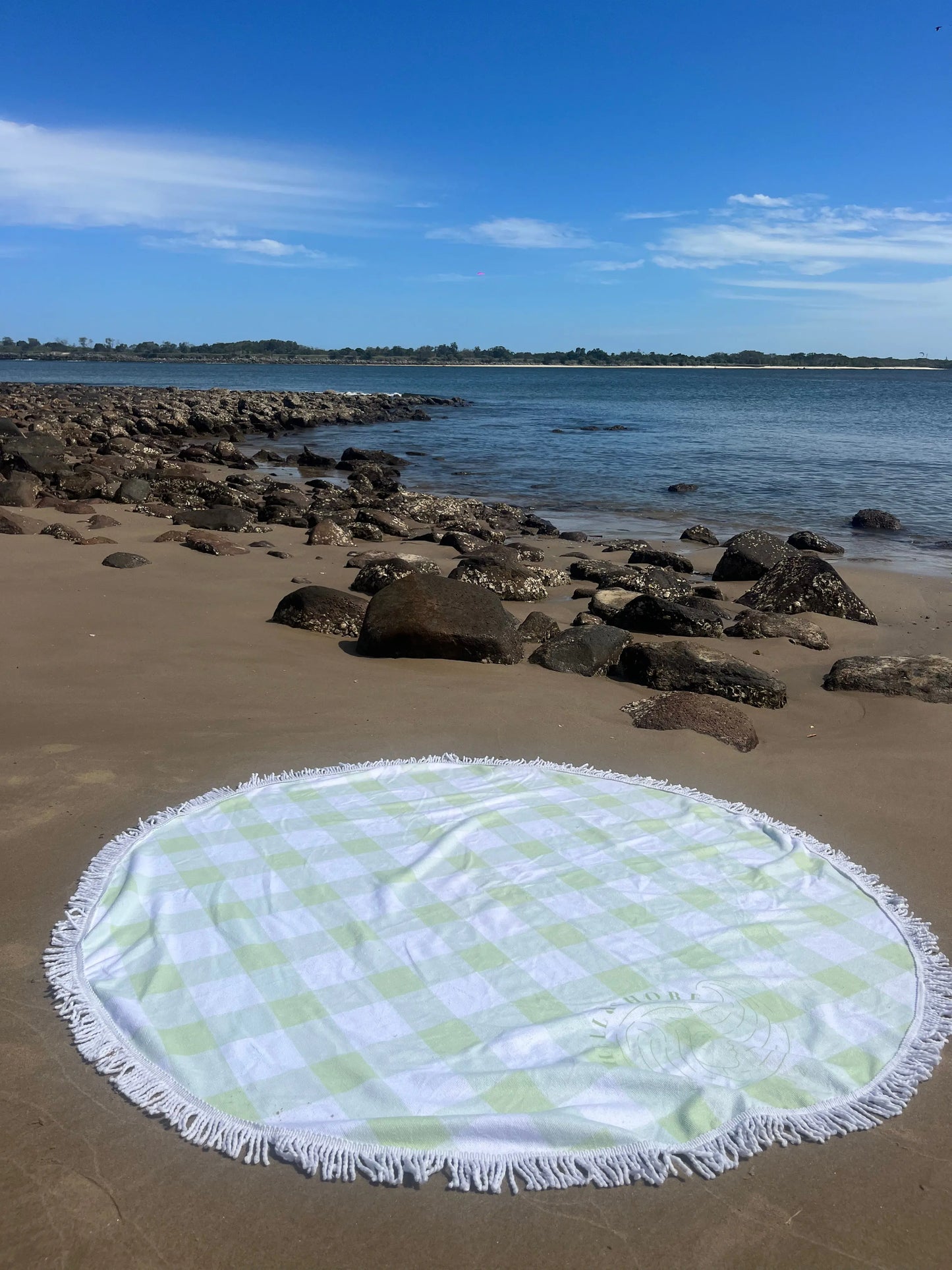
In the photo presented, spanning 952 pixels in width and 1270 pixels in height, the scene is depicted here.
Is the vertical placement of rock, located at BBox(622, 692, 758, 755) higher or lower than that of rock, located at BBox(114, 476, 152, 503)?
lower

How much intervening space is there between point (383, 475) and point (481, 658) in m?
12.7

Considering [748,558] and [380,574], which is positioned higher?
[380,574]

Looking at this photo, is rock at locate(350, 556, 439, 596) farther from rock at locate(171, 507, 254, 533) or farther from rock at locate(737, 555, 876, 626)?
rock at locate(171, 507, 254, 533)

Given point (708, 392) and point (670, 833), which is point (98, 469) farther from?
point (708, 392)

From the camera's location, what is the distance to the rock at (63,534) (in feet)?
29.2

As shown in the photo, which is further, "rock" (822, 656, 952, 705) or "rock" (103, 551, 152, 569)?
"rock" (103, 551, 152, 569)

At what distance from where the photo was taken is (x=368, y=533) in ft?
36.1

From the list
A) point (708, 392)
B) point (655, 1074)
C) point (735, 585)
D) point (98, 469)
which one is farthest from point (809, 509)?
point (708, 392)

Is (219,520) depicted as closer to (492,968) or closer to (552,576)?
(552,576)

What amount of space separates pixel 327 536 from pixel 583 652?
519 centimetres

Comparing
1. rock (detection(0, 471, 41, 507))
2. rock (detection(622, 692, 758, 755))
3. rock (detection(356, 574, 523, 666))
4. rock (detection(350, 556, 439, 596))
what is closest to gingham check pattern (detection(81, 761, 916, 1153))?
rock (detection(622, 692, 758, 755))

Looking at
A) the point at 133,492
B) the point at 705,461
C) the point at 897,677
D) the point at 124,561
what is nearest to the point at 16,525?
the point at 124,561

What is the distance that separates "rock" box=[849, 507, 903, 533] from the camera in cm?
1388

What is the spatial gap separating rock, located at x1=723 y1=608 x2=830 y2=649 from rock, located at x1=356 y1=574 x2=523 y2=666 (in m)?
2.05
